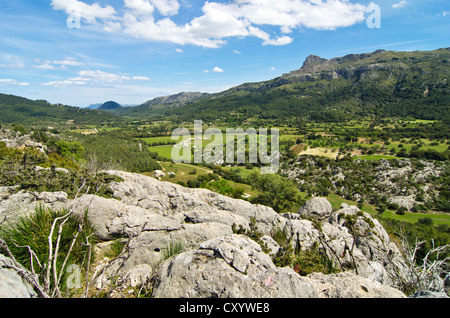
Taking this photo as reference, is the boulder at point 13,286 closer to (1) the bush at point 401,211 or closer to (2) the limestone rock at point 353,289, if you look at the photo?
(2) the limestone rock at point 353,289

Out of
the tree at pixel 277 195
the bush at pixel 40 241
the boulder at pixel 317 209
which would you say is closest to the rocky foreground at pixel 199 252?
the bush at pixel 40 241

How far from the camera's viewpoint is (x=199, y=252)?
569 cm

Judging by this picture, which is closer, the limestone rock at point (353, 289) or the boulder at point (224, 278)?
the limestone rock at point (353, 289)

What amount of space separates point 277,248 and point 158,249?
5358mm

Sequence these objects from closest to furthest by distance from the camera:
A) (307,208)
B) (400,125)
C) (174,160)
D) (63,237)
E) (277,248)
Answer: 1. (63,237)
2. (277,248)
3. (307,208)
4. (174,160)
5. (400,125)

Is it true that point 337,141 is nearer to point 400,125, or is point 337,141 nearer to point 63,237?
point 400,125

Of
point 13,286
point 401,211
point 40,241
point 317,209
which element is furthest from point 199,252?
point 401,211

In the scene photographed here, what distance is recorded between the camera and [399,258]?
41.0 ft

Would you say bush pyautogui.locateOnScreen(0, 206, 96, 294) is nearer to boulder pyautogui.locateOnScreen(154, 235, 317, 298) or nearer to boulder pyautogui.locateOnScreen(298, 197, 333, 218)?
boulder pyautogui.locateOnScreen(154, 235, 317, 298)

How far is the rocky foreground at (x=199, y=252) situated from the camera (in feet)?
15.2

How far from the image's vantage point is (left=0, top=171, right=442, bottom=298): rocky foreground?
182 inches

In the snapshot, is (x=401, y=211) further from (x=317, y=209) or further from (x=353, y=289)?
(x=353, y=289)
